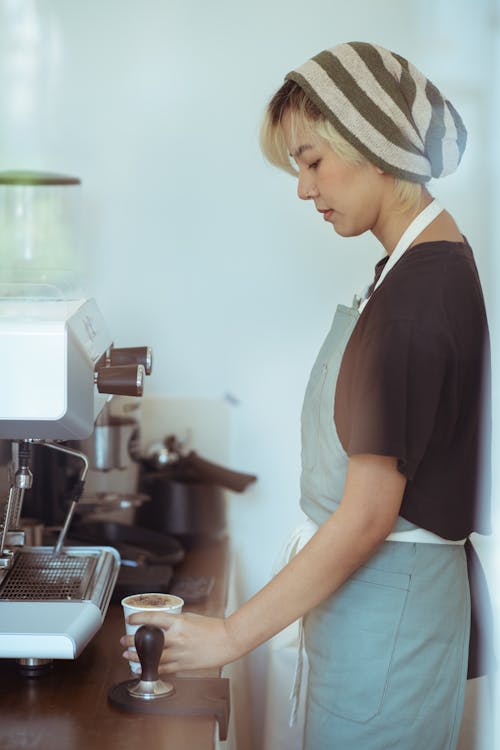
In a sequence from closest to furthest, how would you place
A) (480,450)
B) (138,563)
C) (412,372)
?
(412,372)
(480,450)
(138,563)

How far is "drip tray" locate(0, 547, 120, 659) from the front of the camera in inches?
38.6

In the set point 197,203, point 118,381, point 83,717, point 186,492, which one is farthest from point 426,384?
point 197,203

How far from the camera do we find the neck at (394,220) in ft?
3.43

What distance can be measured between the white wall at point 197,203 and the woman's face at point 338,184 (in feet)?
2.97

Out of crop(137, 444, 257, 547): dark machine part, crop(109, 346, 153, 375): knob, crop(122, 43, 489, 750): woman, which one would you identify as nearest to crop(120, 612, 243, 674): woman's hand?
crop(122, 43, 489, 750): woman

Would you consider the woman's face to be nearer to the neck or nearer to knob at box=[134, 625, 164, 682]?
the neck

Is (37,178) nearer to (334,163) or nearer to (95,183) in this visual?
(95,183)

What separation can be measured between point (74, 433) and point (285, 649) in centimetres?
83

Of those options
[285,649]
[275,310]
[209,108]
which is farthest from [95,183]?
[285,649]

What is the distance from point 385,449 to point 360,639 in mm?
252

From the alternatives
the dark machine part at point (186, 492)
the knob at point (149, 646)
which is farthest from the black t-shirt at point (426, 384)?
the dark machine part at point (186, 492)

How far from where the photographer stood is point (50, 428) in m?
0.91

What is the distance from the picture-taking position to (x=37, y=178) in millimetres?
1902

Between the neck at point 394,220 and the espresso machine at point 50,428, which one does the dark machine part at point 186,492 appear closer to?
the espresso machine at point 50,428
